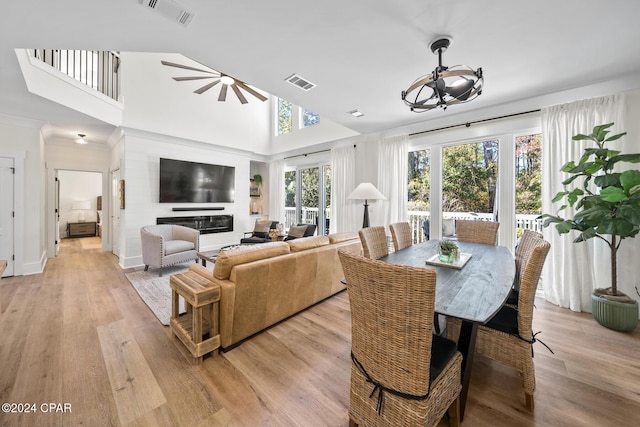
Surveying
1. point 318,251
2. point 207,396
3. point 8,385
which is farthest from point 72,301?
point 318,251

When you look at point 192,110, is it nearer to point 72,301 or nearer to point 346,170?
point 346,170

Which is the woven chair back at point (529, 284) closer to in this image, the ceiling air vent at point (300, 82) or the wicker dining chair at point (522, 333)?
the wicker dining chair at point (522, 333)

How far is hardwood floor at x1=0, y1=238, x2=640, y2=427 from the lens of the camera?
1468mm

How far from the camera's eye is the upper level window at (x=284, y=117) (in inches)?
271

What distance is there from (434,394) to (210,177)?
6043 millimetres

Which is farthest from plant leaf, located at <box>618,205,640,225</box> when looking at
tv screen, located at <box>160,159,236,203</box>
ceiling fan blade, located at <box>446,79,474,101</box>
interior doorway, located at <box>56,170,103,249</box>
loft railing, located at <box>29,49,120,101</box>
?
interior doorway, located at <box>56,170,103,249</box>

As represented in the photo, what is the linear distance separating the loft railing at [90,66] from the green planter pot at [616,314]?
7390mm

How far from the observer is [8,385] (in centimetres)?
167

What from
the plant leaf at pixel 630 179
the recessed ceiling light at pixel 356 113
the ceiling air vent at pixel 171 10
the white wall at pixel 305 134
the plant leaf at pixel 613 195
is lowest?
the plant leaf at pixel 613 195

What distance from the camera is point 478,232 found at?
3.16 metres

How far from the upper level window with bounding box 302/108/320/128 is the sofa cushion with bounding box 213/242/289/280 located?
4659 millimetres

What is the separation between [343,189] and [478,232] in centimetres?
277

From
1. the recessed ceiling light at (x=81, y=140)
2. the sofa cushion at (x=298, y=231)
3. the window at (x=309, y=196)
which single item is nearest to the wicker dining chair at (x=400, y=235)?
the sofa cushion at (x=298, y=231)

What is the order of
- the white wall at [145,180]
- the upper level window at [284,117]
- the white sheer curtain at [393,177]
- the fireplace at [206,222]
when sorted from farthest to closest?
1. the upper level window at [284,117]
2. the fireplace at [206,222]
3. the white wall at [145,180]
4. the white sheer curtain at [393,177]
